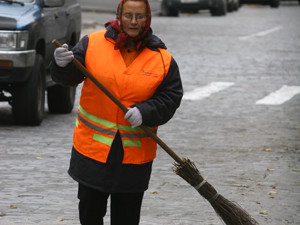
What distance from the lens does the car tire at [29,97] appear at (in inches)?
412

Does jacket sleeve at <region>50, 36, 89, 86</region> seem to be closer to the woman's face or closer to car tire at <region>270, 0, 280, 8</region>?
the woman's face

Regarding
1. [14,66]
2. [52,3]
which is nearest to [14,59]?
[14,66]

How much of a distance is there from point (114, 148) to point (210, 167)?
4.13 m

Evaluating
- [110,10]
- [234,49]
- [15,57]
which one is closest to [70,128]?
[15,57]

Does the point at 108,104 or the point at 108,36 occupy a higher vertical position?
the point at 108,36

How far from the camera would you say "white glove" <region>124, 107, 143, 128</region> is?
14.7ft

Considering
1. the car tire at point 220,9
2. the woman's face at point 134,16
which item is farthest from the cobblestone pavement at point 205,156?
the car tire at point 220,9

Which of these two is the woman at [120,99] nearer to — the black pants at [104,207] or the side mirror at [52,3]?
the black pants at [104,207]

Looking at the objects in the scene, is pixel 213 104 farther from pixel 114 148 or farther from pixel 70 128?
pixel 114 148

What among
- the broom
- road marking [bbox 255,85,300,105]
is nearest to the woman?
the broom

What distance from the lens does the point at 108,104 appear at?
182 inches

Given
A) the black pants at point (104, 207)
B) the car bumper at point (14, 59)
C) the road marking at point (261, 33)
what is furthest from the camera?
the road marking at point (261, 33)

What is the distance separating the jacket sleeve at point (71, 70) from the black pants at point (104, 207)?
0.55 meters

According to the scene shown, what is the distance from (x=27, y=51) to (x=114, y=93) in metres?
5.84
